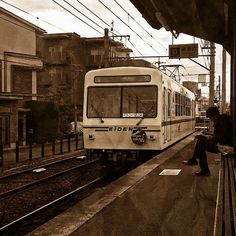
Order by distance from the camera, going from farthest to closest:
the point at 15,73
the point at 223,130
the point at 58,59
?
the point at 58,59
the point at 15,73
the point at 223,130

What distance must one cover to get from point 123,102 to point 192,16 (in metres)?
3.53

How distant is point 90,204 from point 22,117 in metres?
24.4

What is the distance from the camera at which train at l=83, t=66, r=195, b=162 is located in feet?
41.1

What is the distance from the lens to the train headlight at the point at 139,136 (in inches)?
490

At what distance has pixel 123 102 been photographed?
504 inches

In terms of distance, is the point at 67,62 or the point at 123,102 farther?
the point at 67,62

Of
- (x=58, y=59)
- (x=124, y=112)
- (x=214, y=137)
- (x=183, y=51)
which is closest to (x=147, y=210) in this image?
(x=214, y=137)

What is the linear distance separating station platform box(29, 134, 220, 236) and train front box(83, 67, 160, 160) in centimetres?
346

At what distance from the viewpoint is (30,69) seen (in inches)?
1271

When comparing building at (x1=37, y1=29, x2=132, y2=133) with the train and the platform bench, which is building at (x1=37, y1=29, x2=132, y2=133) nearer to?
the train

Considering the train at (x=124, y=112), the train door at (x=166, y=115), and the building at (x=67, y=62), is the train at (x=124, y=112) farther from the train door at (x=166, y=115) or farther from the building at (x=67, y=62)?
the building at (x=67, y=62)

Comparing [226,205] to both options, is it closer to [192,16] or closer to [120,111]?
[192,16]

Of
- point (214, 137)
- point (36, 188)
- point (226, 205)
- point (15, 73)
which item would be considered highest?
point (15, 73)

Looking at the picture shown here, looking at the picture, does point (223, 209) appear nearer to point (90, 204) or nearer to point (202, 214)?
point (202, 214)
